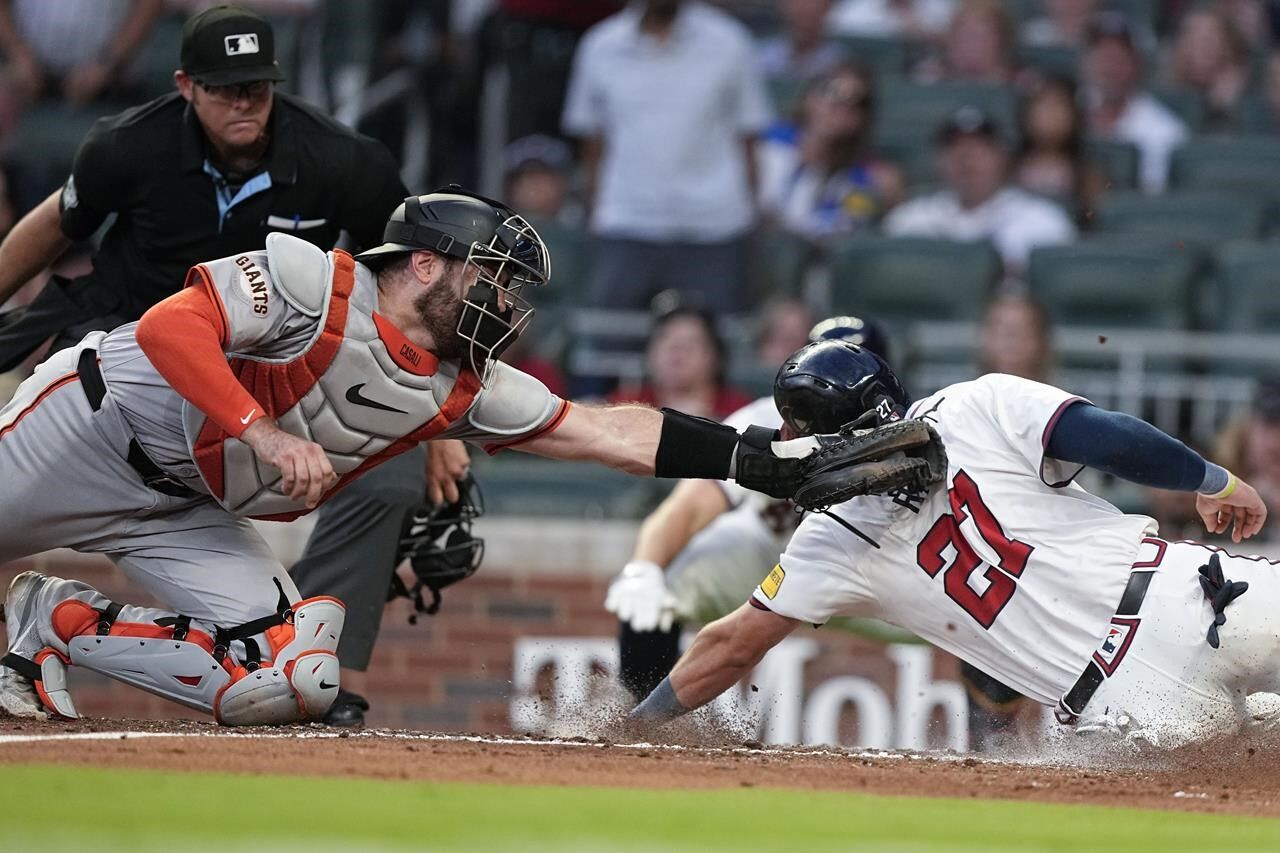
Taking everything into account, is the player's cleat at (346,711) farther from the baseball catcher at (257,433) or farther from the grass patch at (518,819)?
the grass patch at (518,819)

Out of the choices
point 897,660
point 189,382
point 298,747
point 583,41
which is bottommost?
point 897,660

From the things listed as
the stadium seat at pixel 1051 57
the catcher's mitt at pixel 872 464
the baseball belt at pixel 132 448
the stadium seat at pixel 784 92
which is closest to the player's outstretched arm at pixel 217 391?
the baseball belt at pixel 132 448

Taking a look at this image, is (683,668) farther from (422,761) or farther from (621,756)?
(422,761)

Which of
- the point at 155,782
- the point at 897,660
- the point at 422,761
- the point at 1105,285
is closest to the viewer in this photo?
the point at 155,782

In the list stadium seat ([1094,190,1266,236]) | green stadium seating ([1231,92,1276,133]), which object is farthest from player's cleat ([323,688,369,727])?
green stadium seating ([1231,92,1276,133])

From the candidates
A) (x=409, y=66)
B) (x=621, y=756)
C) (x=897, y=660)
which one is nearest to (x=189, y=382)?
(x=621, y=756)

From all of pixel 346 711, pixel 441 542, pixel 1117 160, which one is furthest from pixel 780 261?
pixel 346 711
